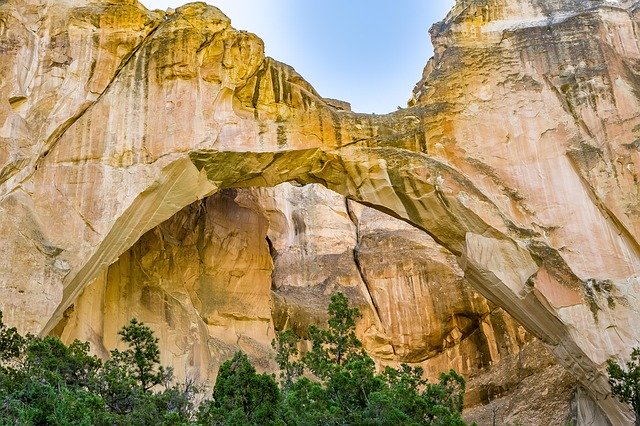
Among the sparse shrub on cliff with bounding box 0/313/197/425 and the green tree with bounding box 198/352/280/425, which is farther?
the green tree with bounding box 198/352/280/425

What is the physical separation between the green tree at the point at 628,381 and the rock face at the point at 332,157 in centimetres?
64

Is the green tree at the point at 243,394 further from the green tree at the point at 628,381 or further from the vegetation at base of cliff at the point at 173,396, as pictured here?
the green tree at the point at 628,381

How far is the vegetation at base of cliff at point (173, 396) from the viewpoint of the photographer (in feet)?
35.1

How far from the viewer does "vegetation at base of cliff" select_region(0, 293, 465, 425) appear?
10695mm

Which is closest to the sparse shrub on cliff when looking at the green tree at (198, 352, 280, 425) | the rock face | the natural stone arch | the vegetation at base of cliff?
the vegetation at base of cliff

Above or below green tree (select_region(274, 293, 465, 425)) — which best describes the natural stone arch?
above

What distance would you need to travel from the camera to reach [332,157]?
60.5 ft

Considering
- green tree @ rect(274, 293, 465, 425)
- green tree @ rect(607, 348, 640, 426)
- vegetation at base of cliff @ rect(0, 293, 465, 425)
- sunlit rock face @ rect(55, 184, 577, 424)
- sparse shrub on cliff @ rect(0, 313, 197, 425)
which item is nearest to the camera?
sparse shrub on cliff @ rect(0, 313, 197, 425)

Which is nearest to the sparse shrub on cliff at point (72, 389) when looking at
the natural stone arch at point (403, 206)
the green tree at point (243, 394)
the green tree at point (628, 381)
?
the green tree at point (243, 394)

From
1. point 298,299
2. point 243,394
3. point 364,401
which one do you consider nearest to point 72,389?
point 243,394

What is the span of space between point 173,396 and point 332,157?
7.38 metres

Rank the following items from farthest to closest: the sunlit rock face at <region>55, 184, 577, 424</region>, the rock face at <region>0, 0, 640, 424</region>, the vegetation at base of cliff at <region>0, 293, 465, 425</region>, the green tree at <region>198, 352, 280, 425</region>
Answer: the sunlit rock face at <region>55, 184, 577, 424</region> < the rock face at <region>0, 0, 640, 424</region> < the green tree at <region>198, 352, 280, 425</region> < the vegetation at base of cliff at <region>0, 293, 465, 425</region>

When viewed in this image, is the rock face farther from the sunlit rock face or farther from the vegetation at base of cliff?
the vegetation at base of cliff

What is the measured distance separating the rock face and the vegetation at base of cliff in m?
2.37
